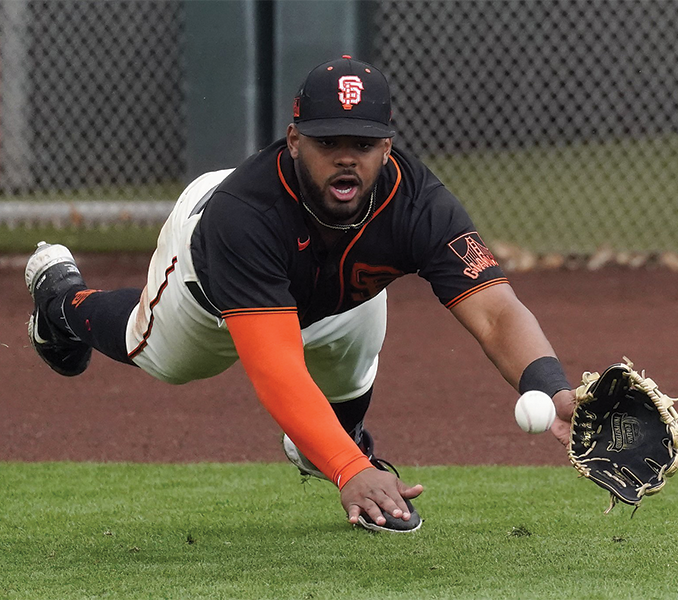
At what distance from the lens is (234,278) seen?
3107mm

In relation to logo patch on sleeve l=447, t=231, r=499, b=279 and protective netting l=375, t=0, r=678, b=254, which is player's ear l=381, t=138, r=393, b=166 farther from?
protective netting l=375, t=0, r=678, b=254

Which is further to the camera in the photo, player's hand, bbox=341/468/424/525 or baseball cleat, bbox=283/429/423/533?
baseball cleat, bbox=283/429/423/533

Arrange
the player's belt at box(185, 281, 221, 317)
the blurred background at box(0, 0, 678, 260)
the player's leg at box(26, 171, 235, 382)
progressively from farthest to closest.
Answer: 1. the blurred background at box(0, 0, 678, 260)
2. the player's leg at box(26, 171, 235, 382)
3. the player's belt at box(185, 281, 221, 317)

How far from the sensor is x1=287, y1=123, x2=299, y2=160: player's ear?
3209 millimetres

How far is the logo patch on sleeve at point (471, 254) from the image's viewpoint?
3208 mm

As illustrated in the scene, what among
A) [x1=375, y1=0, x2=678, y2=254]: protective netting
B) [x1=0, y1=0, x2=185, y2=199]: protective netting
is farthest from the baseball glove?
[x1=375, y1=0, x2=678, y2=254]: protective netting

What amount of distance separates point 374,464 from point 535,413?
1388 millimetres

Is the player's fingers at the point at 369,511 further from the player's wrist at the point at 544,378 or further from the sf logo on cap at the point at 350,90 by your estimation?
the sf logo on cap at the point at 350,90

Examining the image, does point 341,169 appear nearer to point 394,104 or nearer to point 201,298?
point 201,298

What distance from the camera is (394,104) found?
10.4m

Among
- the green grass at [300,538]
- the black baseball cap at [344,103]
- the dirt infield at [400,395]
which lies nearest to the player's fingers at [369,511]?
the green grass at [300,538]

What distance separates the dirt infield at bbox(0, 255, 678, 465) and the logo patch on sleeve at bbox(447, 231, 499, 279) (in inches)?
65.1

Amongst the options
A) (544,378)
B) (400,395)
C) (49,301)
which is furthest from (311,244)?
(400,395)

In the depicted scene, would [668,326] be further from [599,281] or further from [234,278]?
[234,278]
